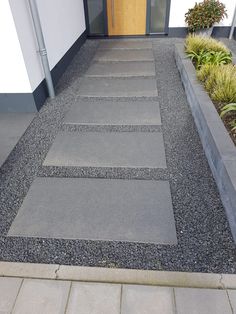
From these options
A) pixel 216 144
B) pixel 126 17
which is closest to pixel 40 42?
pixel 216 144

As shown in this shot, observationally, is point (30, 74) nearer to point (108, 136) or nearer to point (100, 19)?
point (108, 136)

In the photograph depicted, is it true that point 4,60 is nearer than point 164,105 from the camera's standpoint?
Yes

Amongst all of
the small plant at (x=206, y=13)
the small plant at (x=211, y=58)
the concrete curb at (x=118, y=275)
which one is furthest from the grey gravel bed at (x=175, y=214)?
the small plant at (x=206, y=13)

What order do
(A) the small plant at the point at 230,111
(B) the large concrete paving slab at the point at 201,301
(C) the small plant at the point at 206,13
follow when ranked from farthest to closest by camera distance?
(C) the small plant at the point at 206,13 → (A) the small plant at the point at 230,111 → (B) the large concrete paving slab at the point at 201,301

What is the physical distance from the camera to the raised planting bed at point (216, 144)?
1.67 m

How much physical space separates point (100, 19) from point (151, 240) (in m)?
5.38

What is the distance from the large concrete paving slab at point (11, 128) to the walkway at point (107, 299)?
1295 mm

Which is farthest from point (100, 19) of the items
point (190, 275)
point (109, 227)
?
point (190, 275)

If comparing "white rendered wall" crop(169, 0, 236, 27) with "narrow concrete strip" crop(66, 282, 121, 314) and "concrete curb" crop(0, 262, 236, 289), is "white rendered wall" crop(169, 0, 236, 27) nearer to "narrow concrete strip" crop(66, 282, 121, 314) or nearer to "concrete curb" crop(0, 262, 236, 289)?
"concrete curb" crop(0, 262, 236, 289)

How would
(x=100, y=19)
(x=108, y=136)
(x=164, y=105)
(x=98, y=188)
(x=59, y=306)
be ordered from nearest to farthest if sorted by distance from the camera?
(x=59, y=306) < (x=98, y=188) < (x=108, y=136) < (x=164, y=105) < (x=100, y=19)

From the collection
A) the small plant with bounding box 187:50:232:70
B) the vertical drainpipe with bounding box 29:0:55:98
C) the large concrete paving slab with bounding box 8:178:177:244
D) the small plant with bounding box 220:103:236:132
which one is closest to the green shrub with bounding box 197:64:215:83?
the small plant with bounding box 187:50:232:70

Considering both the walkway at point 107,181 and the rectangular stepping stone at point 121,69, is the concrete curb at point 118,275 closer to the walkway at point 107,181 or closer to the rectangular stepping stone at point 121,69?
the walkway at point 107,181

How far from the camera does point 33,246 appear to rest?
5.33 ft

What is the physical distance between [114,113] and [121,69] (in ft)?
4.82
